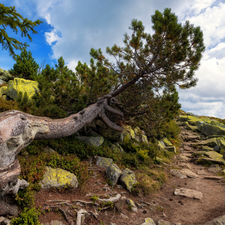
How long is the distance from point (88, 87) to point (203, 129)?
68.1 ft

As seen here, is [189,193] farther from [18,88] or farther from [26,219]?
[18,88]

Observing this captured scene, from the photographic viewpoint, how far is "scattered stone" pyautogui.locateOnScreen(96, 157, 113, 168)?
8.03m

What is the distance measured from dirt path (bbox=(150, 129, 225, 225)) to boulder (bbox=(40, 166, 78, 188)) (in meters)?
4.10

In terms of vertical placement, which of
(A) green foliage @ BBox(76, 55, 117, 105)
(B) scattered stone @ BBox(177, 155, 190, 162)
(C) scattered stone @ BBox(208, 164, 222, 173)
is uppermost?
(A) green foliage @ BBox(76, 55, 117, 105)

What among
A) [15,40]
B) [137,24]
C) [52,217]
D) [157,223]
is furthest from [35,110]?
[15,40]

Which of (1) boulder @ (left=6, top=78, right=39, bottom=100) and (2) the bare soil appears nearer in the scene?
(2) the bare soil

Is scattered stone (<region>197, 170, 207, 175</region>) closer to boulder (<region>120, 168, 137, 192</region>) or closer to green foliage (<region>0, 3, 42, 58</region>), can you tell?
boulder (<region>120, 168, 137, 192</region>)

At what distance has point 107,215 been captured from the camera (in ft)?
17.1

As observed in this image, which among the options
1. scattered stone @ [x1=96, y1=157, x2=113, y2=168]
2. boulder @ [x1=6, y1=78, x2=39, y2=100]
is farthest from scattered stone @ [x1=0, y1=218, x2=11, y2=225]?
boulder @ [x1=6, y1=78, x2=39, y2=100]

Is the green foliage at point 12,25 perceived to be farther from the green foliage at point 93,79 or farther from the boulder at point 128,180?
the boulder at point 128,180

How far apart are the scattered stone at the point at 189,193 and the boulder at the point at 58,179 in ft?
18.2

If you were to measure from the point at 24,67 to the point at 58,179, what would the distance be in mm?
18923

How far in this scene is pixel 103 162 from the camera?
8.18 meters

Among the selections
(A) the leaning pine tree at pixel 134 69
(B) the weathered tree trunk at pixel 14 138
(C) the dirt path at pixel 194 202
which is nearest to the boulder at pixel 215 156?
(C) the dirt path at pixel 194 202
